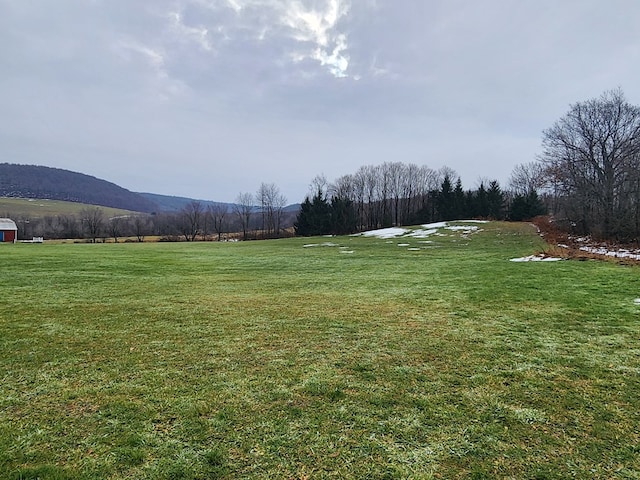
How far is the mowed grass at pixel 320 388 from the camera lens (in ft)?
7.81

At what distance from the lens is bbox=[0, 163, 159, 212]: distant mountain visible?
382 feet

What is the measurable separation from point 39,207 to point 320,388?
411ft

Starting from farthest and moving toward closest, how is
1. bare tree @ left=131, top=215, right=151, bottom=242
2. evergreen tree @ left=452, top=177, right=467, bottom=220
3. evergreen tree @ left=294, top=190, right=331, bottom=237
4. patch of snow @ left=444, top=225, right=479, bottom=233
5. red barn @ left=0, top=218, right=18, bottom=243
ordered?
bare tree @ left=131, top=215, right=151, bottom=242 < evergreen tree @ left=294, top=190, right=331, bottom=237 < evergreen tree @ left=452, top=177, right=467, bottom=220 < red barn @ left=0, top=218, right=18, bottom=243 < patch of snow @ left=444, top=225, right=479, bottom=233

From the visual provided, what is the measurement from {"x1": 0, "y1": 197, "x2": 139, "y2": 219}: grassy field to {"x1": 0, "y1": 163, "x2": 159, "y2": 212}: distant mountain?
708cm

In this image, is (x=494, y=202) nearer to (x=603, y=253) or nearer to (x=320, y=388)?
(x=603, y=253)

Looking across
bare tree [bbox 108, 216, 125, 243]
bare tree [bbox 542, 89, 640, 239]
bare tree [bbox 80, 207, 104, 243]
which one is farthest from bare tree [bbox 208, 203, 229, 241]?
bare tree [bbox 542, 89, 640, 239]

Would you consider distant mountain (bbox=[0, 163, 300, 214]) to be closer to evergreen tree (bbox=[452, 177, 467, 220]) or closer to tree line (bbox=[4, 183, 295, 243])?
tree line (bbox=[4, 183, 295, 243])

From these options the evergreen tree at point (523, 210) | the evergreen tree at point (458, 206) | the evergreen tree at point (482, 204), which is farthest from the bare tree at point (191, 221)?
the evergreen tree at point (523, 210)

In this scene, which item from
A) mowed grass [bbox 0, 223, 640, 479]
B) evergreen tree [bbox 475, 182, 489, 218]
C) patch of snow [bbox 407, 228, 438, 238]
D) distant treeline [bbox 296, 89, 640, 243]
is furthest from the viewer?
evergreen tree [bbox 475, 182, 489, 218]

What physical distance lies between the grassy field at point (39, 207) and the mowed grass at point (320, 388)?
10378 centimetres

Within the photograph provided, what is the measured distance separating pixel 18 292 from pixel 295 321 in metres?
7.24

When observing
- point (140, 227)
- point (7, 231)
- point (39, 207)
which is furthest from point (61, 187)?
point (7, 231)

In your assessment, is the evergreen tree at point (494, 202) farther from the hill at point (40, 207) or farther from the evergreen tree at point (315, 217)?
the hill at point (40, 207)

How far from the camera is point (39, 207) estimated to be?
100 meters
